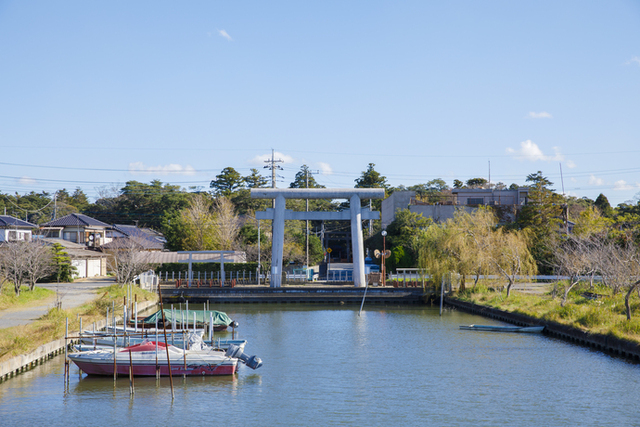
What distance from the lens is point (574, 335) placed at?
23.9 m

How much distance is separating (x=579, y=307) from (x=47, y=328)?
900 inches

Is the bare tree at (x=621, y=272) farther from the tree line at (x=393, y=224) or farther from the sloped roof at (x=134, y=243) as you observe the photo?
the sloped roof at (x=134, y=243)

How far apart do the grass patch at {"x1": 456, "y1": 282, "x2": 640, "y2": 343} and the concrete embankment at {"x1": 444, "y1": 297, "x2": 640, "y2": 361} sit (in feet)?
0.68

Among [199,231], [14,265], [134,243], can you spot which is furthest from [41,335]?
[199,231]

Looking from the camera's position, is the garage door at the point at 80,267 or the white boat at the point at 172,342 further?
the garage door at the point at 80,267

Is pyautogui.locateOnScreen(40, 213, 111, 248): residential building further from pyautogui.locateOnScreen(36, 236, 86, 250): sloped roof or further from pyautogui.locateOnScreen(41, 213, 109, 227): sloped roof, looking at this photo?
pyautogui.locateOnScreen(36, 236, 86, 250): sloped roof

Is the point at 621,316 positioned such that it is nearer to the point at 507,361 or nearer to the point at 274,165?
the point at 507,361

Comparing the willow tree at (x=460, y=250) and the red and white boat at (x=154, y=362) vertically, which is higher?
the willow tree at (x=460, y=250)

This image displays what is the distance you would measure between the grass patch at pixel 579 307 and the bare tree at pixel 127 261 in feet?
72.1

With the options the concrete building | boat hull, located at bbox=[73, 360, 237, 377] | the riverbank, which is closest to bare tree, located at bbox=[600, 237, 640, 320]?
boat hull, located at bbox=[73, 360, 237, 377]

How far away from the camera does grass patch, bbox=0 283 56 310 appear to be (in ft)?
98.6

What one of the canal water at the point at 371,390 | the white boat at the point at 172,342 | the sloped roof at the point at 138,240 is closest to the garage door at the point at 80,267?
the sloped roof at the point at 138,240

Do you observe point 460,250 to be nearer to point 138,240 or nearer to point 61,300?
→ point 61,300

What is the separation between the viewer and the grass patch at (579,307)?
22.0 m
